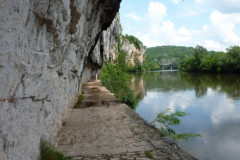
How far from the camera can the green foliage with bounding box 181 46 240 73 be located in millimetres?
41300

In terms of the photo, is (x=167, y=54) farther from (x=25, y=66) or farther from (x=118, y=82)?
(x=25, y=66)

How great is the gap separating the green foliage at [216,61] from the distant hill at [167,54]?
74.3 m

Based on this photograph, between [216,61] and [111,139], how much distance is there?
170 feet

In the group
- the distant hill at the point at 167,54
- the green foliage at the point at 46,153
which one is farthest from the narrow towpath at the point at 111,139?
the distant hill at the point at 167,54

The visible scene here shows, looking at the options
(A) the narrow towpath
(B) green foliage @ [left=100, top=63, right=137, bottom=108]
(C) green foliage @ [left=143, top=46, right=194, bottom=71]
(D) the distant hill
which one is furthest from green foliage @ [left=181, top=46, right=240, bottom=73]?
(C) green foliage @ [left=143, top=46, right=194, bottom=71]

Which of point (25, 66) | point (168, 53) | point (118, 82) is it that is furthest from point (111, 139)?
point (168, 53)

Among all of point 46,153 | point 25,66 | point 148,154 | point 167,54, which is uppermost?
point 167,54

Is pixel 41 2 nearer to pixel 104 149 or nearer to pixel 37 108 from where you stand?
pixel 37 108

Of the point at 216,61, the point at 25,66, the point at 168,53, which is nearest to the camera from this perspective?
the point at 25,66

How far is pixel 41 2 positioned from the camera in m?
2.27

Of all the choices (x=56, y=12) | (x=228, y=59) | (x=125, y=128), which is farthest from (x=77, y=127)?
(x=228, y=59)

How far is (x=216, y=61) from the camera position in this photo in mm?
49500

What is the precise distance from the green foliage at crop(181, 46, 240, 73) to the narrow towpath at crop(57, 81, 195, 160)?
137 ft

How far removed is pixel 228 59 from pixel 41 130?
4574cm
